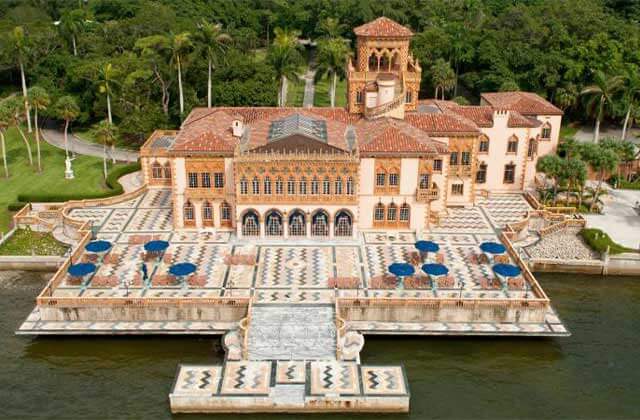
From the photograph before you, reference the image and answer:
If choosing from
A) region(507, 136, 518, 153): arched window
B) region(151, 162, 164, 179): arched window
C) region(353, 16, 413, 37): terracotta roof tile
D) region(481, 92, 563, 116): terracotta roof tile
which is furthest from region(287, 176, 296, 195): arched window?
region(481, 92, 563, 116): terracotta roof tile

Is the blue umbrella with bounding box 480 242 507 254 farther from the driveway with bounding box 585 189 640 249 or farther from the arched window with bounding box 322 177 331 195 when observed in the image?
the driveway with bounding box 585 189 640 249

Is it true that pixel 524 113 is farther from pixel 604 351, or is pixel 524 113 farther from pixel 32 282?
pixel 32 282

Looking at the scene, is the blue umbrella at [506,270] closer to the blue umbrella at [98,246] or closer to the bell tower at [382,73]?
the bell tower at [382,73]

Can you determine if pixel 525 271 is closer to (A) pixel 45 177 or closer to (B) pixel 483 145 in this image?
(B) pixel 483 145

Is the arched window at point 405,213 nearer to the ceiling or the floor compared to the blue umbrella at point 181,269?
nearer to the ceiling

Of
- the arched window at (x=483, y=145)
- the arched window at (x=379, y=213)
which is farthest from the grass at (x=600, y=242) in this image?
the arched window at (x=379, y=213)

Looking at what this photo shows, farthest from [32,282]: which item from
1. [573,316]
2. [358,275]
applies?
[573,316]
